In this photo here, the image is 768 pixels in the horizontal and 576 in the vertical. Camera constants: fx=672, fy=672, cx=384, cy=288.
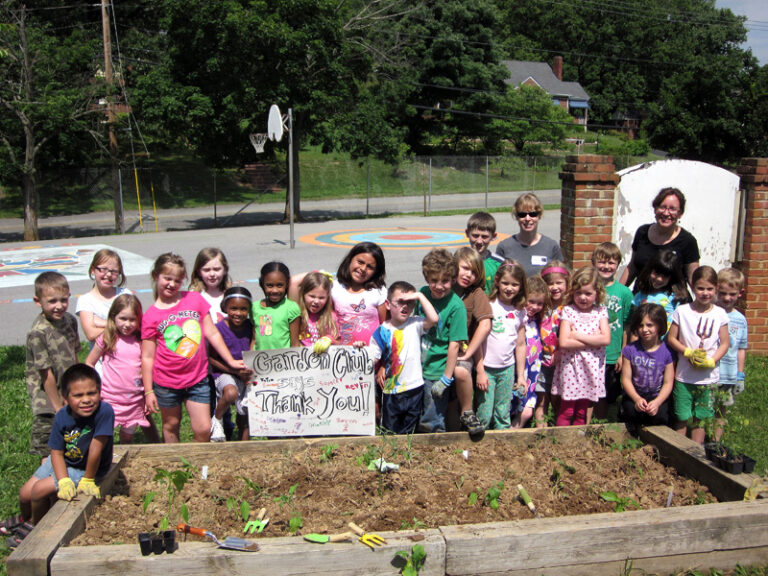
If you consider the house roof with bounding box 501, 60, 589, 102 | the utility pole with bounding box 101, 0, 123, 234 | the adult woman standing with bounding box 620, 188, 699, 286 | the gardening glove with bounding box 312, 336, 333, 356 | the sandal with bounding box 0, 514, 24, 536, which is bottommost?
the sandal with bounding box 0, 514, 24, 536

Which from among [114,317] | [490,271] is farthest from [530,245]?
[114,317]

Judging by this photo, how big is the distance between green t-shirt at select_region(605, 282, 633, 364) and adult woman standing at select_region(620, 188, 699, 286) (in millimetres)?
485

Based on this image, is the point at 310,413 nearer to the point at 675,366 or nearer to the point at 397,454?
the point at 397,454

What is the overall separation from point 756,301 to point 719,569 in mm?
4982

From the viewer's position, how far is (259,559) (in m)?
2.97

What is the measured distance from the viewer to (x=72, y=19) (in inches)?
1550

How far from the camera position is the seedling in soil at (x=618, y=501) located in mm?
3830

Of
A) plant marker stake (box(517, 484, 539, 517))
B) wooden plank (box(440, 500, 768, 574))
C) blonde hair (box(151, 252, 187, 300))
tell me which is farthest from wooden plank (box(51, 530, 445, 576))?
blonde hair (box(151, 252, 187, 300))

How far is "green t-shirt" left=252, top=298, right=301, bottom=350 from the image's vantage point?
453cm

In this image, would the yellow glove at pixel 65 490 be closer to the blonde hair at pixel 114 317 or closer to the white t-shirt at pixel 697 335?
the blonde hair at pixel 114 317

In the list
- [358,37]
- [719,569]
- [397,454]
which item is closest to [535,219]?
[397,454]

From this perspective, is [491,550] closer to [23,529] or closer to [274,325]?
[274,325]

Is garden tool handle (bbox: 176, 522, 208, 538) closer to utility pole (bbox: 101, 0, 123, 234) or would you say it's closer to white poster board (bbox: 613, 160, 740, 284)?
white poster board (bbox: 613, 160, 740, 284)

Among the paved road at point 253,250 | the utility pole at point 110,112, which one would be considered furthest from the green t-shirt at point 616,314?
the utility pole at point 110,112
